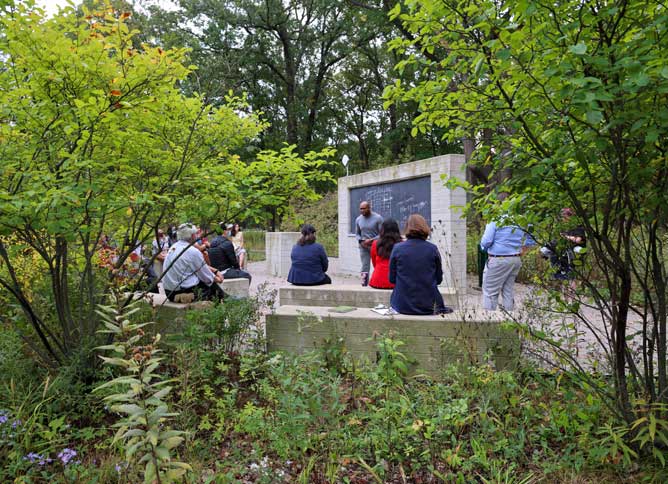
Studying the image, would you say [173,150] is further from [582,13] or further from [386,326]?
[582,13]

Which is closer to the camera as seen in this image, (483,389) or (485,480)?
(485,480)

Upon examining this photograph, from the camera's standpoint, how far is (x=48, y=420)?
325 centimetres

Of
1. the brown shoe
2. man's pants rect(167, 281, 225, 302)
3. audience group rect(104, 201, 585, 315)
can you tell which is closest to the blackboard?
audience group rect(104, 201, 585, 315)

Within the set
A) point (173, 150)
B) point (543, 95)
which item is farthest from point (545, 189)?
point (173, 150)

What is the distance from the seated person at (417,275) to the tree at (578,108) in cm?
164

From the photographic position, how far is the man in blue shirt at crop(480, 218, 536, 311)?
18.9ft

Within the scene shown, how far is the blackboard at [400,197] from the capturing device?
31.7 feet

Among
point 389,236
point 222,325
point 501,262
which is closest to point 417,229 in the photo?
point 389,236

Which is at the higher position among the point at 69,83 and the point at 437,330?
the point at 69,83

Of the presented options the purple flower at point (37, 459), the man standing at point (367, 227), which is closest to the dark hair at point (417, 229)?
the purple flower at point (37, 459)

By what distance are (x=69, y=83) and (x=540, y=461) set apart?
12.6 ft

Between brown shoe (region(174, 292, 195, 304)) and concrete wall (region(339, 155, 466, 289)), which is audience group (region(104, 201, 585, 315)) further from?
concrete wall (region(339, 155, 466, 289))

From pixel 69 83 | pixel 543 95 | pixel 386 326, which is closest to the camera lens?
pixel 543 95

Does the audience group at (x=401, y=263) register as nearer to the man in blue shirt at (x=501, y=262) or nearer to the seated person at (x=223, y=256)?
the man in blue shirt at (x=501, y=262)
